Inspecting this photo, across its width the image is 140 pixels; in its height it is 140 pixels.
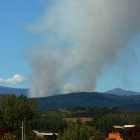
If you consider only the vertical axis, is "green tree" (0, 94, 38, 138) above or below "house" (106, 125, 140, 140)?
above

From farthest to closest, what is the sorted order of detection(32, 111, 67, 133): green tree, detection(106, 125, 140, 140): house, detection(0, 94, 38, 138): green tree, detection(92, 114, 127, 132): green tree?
detection(92, 114, 127, 132): green tree, detection(32, 111, 67, 133): green tree, detection(106, 125, 140, 140): house, detection(0, 94, 38, 138): green tree

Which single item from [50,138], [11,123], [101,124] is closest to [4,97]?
[11,123]

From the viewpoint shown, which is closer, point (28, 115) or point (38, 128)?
point (28, 115)

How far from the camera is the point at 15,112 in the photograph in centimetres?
9344

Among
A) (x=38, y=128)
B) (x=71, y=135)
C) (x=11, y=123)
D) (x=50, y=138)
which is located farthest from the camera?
(x=38, y=128)

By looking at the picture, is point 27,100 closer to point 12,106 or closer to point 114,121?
point 12,106

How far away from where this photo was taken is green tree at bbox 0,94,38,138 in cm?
9156

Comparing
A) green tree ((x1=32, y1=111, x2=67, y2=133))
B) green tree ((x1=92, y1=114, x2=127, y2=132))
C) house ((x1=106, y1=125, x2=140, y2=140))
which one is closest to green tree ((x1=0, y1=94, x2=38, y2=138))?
house ((x1=106, y1=125, x2=140, y2=140))

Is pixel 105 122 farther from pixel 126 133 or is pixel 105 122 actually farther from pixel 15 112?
pixel 15 112

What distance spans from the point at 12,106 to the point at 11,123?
22.9 feet

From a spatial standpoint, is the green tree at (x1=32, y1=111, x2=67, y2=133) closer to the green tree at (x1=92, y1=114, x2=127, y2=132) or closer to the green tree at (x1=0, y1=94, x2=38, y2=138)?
the green tree at (x1=92, y1=114, x2=127, y2=132)

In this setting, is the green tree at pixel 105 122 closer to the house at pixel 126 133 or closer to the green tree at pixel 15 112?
the house at pixel 126 133

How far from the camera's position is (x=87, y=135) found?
222 ft

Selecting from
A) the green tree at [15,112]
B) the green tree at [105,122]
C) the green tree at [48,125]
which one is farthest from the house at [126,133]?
the green tree at [48,125]
